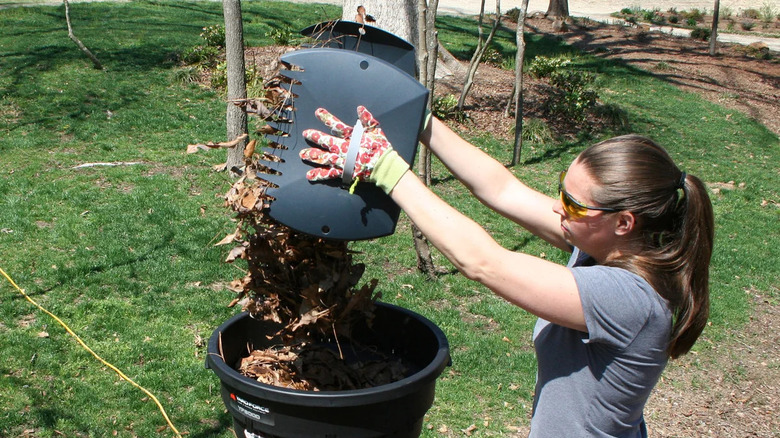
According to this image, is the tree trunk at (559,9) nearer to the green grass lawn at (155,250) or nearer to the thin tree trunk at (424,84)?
the green grass lawn at (155,250)

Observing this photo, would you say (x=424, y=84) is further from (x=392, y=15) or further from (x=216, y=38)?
(x=216, y=38)

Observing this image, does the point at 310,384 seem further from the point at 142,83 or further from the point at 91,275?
the point at 142,83

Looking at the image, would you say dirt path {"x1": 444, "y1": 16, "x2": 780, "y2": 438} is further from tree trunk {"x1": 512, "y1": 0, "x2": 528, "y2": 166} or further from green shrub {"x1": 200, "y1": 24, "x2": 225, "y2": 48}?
green shrub {"x1": 200, "y1": 24, "x2": 225, "y2": 48}

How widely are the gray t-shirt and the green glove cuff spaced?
0.55 metres

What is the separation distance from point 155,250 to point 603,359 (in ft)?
14.4

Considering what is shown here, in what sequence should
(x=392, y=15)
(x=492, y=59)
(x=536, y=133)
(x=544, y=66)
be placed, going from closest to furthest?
(x=392, y=15) → (x=536, y=133) → (x=544, y=66) → (x=492, y=59)

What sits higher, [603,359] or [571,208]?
[571,208]

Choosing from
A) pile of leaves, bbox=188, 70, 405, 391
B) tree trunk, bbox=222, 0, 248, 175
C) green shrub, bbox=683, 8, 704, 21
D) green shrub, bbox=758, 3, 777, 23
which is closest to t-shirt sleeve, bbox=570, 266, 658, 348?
pile of leaves, bbox=188, 70, 405, 391

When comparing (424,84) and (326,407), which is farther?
(424,84)

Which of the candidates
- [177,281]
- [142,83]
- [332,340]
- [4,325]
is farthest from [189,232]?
[142,83]

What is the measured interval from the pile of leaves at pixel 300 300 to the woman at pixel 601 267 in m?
0.48

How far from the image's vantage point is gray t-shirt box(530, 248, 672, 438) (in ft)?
6.15

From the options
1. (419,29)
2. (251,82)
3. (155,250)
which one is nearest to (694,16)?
(251,82)

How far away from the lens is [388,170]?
1832 millimetres
